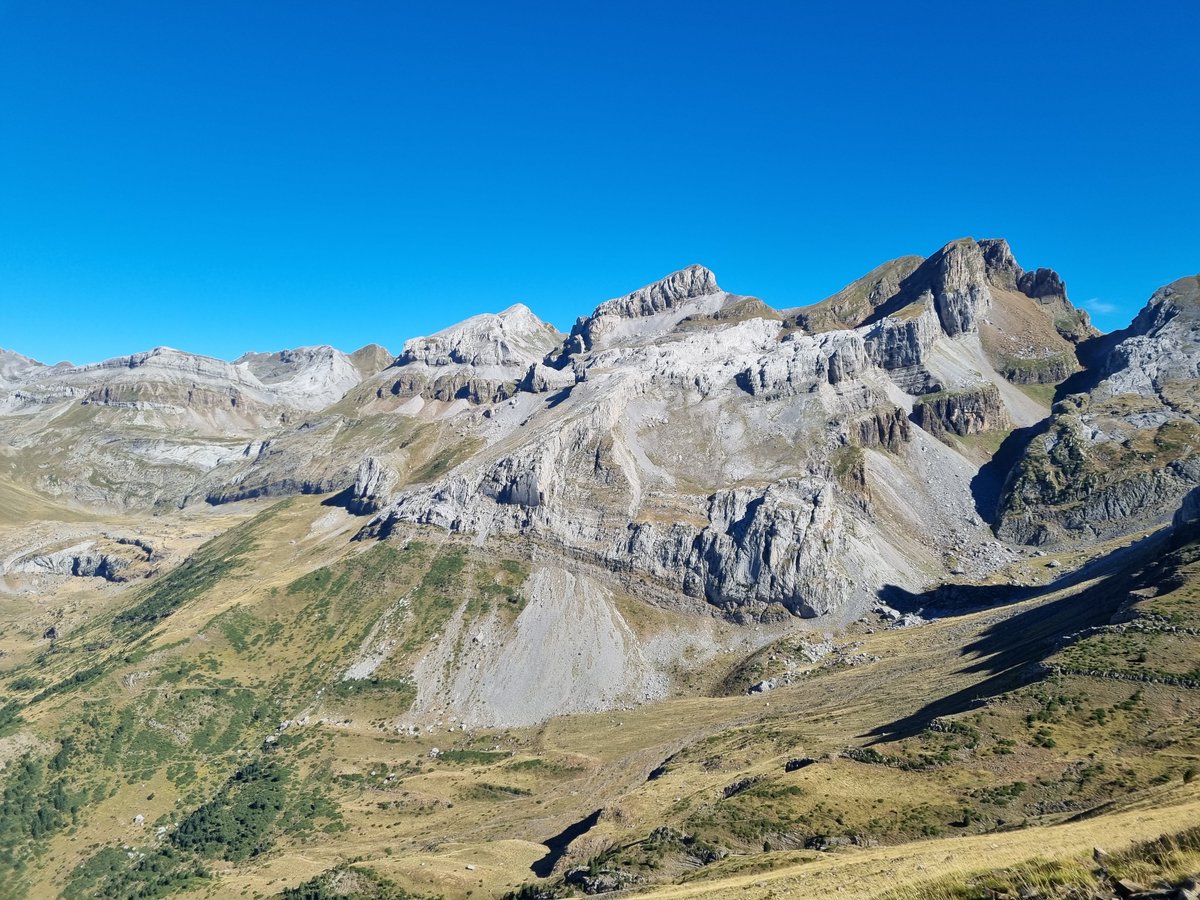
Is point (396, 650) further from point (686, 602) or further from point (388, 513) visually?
point (686, 602)

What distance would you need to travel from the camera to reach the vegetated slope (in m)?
55.8

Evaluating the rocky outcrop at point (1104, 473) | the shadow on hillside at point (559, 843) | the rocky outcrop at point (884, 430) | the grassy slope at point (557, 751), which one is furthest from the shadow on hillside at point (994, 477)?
the shadow on hillside at point (559, 843)

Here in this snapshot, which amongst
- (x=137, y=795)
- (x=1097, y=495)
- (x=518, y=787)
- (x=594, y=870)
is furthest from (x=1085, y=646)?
(x=137, y=795)

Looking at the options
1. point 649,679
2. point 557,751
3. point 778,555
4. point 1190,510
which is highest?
point 1190,510

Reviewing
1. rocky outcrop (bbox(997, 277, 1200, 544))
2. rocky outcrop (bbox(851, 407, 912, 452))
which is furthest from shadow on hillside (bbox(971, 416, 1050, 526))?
rocky outcrop (bbox(851, 407, 912, 452))

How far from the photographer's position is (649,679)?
448 feet

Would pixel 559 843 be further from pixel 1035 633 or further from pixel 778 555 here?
pixel 778 555

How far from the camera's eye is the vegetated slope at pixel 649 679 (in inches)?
2195

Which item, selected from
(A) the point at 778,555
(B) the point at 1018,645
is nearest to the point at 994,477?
(A) the point at 778,555

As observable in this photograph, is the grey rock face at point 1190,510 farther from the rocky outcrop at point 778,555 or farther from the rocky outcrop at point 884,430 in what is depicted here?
the rocky outcrop at point 884,430

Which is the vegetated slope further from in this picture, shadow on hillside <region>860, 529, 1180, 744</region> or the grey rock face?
shadow on hillside <region>860, 529, 1180, 744</region>

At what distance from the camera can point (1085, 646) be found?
70000 mm

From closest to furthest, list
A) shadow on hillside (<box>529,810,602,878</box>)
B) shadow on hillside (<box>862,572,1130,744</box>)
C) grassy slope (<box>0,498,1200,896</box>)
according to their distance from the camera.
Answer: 1. grassy slope (<box>0,498,1200,896</box>)
2. shadow on hillside (<box>529,810,602,878</box>)
3. shadow on hillside (<box>862,572,1130,744</box>)

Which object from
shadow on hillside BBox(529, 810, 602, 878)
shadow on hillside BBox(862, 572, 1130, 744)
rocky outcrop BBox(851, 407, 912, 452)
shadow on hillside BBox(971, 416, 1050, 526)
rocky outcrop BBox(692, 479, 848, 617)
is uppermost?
rocky outcrop BBox(851, 407, 912, 452)
